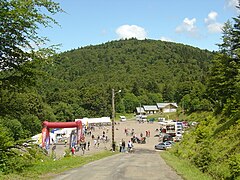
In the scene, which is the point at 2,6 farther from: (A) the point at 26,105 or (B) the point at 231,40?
(B) the point at 231,40

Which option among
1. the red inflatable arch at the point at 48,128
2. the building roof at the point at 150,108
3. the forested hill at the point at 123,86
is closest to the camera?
the red inflatable arch at the point at 48,128

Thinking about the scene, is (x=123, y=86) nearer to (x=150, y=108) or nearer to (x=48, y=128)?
(x=150, y=108)

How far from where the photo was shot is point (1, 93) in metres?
9.88

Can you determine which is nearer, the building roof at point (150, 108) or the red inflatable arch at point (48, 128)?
the red inflatable arch at point (48, 128)

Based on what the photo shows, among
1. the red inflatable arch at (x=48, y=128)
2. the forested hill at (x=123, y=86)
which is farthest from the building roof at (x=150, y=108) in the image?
the red inflatable arch at (x=48, y=128)

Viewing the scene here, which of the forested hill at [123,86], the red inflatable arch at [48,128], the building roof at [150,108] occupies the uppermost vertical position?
the forested hill at [123,86]

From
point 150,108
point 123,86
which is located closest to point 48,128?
point 150,108

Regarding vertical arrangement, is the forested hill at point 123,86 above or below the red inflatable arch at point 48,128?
above

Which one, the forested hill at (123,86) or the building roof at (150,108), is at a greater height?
the forested hill at (123,86)

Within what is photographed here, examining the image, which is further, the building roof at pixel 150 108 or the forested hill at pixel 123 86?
the building roof at pixel 150 108

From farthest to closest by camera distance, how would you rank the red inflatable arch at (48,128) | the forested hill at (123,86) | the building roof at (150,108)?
the building roof at (150,108), the forested hill at (123,86), the red inflatable arch at (48,128)

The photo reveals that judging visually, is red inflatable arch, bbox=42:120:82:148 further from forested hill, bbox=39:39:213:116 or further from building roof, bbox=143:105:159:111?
building roof, bbox=143:105:159:111

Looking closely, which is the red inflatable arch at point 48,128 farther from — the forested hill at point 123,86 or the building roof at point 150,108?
the building roof at point 150,108

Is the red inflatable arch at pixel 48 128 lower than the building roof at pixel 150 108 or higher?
lower
